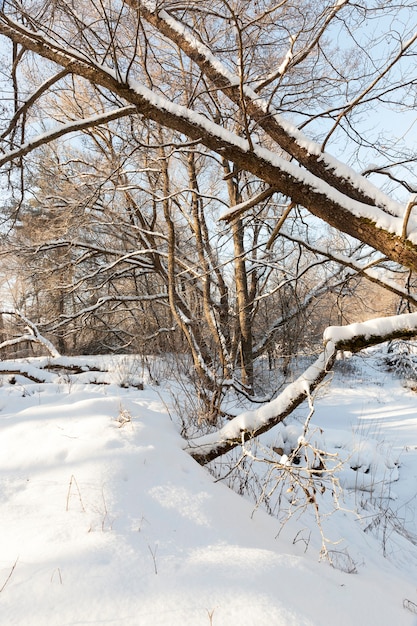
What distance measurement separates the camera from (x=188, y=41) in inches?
138

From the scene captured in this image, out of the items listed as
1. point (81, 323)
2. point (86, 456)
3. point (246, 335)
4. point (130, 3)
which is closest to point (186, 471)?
point (86, 456)

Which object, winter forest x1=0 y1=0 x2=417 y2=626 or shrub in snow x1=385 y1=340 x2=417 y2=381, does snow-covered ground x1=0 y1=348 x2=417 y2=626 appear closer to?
winter forest x1=0 y1=0 x2=417 y2=626

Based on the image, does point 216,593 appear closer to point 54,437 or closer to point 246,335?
point 54,437

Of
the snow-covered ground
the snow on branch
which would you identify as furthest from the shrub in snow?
the snow on branch

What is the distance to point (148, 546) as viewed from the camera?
5.20ft

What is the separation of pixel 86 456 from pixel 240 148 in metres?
2.52

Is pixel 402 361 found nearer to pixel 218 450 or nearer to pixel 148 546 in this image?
pixel 218 450

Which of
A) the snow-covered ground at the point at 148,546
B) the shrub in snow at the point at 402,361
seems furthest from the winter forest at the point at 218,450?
the shrub in snow at the point at 402,361

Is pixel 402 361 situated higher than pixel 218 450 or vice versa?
pixel 218 450

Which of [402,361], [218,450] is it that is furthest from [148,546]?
[402,361]

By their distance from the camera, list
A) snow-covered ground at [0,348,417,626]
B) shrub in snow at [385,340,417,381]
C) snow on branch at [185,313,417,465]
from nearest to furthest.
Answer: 1. snow-covered ground at [0,348,417,626]
2. snow on branch at [185,313,417,465]
3. shrub in snow at [385,340,417,381]

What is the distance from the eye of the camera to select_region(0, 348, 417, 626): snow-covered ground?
125 cm

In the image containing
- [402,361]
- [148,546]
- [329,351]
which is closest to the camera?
[148,546]

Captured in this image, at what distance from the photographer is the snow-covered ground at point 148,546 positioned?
4.11 feet
